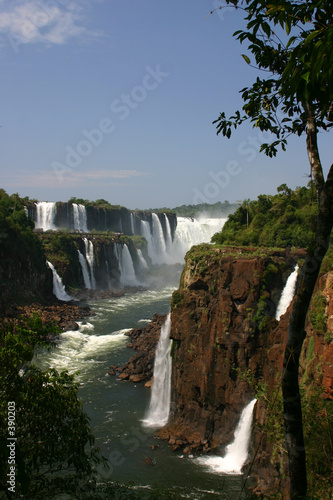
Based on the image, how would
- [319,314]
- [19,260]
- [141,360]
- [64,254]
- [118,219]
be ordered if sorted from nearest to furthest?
[319,314], [141,360], [19,260], [64,254], [118,219]

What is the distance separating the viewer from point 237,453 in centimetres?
1722

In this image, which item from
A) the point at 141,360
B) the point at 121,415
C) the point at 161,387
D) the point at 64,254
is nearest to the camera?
the point at 121,415

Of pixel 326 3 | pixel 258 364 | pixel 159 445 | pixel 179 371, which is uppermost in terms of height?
pixel 326 3

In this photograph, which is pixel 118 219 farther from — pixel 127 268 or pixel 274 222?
pixel 274 222

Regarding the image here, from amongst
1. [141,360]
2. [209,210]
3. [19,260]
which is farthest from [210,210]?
[141,360]

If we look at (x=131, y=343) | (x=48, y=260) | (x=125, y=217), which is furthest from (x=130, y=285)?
(x=131, y=343)

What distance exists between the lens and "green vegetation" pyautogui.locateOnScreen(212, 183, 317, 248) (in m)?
28.0

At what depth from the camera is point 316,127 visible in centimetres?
492

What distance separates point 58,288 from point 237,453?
124 ft

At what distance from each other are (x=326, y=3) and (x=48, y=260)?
5214cm

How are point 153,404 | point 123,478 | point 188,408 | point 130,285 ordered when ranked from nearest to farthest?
point 123,478 < point 188,408 < point 153,404 < point 130,285

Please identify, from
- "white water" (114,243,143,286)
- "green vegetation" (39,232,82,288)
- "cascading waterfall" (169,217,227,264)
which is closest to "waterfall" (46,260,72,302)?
"green vegetation" (39,232,82,288)

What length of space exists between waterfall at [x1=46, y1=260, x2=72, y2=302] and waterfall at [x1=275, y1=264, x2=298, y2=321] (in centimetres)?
3531

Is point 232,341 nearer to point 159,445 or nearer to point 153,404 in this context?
point 159,445
